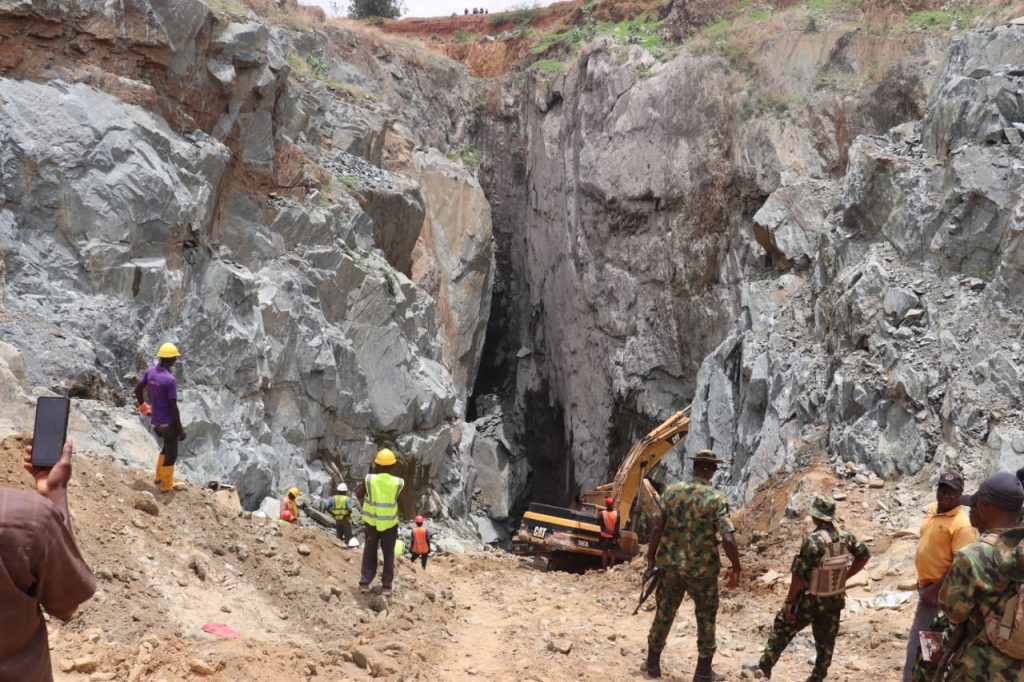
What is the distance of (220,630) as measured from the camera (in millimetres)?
5992

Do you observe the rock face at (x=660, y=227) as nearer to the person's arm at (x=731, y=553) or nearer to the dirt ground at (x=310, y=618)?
the dirt ground at (x=310, y=618)

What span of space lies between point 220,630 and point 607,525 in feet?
33.0

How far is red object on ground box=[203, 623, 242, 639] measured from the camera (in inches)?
234

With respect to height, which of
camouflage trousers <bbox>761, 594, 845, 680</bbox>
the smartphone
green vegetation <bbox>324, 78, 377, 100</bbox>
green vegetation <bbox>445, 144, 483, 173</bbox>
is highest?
green vegetation <bbox>324, 78, 377, 100</bbox>

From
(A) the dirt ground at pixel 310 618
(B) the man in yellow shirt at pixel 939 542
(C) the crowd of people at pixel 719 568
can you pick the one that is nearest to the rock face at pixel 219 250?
(A) the dirt ground at pixel 310 618

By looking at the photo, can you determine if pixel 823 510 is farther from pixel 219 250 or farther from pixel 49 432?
pixel 219 250

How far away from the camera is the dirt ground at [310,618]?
546 cm

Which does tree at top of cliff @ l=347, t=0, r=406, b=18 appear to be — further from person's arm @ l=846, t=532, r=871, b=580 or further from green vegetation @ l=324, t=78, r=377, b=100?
person's arm @ l=846, t=532, r=871, b=580

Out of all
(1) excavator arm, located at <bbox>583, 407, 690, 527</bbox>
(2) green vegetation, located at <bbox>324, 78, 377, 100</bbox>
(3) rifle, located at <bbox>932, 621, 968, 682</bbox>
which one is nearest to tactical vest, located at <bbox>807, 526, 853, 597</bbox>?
(3) rifle, located at <bbox>932, 621, 968, 682</bbox>

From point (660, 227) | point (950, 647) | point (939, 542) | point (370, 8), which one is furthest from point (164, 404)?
point (370, 8)

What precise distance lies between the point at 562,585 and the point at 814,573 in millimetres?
7041

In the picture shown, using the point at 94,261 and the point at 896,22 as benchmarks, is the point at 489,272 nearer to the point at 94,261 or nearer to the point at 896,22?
the point at 896,22

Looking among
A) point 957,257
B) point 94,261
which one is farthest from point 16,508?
point 957,257

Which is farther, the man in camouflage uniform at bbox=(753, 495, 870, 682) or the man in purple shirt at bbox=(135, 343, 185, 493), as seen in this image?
the man in purple shirt at bbox=(135, 343, 185, 493)
